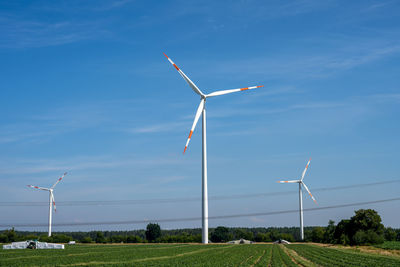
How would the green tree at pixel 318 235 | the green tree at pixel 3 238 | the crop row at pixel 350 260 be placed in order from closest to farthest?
the crop row at pixel 350 260
the green tree at pixel 3 238
the green tree at pixel 318 235

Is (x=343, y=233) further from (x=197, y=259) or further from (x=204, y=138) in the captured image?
(x=197, y=259)

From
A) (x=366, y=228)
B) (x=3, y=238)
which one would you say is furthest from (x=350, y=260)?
(x=3, y=238)

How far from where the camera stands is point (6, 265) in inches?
2048

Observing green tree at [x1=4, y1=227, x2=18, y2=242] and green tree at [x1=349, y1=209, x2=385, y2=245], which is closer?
green tree at [x1=349, y1=209, x2=385, y2=245]

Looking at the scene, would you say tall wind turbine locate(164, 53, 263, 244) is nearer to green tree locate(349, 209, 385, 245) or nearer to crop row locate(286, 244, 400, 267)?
crop row locate(286, 244, 400, 267)

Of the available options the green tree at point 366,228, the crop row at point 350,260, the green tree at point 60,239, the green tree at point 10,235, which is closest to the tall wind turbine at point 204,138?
the crop row at point 350,260

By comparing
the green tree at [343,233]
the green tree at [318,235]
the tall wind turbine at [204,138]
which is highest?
the tall wind turbine at [204,138]

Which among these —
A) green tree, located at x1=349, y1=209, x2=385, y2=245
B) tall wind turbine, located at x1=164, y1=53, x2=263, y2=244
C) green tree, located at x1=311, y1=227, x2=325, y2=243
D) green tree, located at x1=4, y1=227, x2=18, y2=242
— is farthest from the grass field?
green tree, located at x1=311, y1=227, x2=325, y2=243

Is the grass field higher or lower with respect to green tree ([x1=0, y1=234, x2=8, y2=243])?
higher

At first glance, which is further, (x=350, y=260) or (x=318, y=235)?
(x=318, y=235)

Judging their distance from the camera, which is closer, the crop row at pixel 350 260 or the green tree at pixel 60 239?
the crop row at pixel 350 260

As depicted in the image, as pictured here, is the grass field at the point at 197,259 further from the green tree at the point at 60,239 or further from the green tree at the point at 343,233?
the green tree at the point at 60,239

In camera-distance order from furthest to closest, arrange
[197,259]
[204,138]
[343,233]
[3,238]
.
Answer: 1. [3,238]
2. [343,233]
3. [204,138]
4. [197,259]

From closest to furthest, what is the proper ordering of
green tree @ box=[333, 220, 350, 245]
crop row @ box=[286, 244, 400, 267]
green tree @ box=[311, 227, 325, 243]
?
crop row @ box=[286, 244, 400, 267] < green tree @ box=[333, 220, 350, 245] < green tree @ box=[311, 227, 325, 243]
